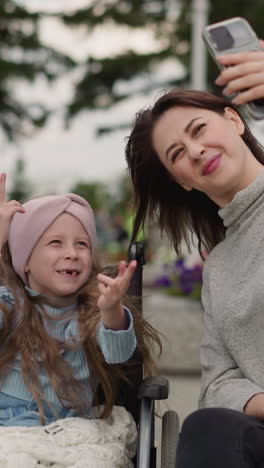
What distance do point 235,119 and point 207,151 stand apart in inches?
9.9

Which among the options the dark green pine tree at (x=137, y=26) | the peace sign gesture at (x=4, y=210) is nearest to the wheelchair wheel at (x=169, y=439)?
the peace sign gesture at (x=4, y=210)

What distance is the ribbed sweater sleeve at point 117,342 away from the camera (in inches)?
97.5

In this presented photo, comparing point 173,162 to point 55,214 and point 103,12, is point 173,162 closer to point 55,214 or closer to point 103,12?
point 55,214

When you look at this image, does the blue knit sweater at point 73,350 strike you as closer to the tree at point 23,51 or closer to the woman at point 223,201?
the woman at point 223,201

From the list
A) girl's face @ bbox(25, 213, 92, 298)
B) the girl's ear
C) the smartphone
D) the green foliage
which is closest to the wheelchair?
girl's face @ bbox(25, 213, 92, 298)

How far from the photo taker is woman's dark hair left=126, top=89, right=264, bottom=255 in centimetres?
267

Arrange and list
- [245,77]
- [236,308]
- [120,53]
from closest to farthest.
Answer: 1. [245,77]
2. [236,308]
3. [120,53]

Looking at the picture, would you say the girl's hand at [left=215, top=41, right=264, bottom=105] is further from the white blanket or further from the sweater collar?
the white blanket

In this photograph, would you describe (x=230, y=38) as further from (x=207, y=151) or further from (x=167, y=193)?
(x=167, y=193)

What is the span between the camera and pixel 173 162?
258 centimetres

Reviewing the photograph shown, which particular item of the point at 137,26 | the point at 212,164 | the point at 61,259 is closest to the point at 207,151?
the point at 212,164

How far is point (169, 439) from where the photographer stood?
103 inches

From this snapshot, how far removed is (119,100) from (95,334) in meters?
13.9

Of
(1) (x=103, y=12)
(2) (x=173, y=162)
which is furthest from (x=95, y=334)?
(1) (x=103, y=12)
